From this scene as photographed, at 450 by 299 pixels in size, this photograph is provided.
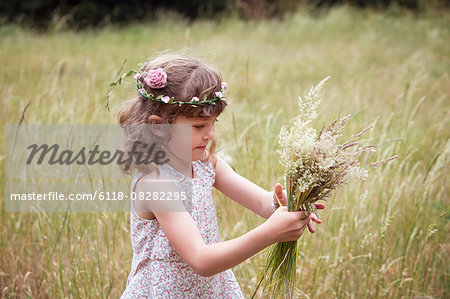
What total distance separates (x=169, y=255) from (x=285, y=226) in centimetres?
43

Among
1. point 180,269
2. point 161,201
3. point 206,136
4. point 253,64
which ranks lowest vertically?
point 253,64

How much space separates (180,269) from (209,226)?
172 mm

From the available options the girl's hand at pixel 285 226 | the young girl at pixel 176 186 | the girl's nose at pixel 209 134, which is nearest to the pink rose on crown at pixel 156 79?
the young girl at pixel 176 186

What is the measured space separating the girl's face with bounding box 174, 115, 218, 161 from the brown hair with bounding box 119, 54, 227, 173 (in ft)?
0.05

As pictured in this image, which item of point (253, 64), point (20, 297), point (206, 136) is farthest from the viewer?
point (253, 64)

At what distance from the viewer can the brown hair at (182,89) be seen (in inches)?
57.8

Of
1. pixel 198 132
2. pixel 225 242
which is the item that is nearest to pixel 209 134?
→ pixel 198 132

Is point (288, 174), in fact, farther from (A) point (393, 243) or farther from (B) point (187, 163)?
(A) point (393, 243)

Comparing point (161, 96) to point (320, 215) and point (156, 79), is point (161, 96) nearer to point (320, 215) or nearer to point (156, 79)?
point (156, 79)

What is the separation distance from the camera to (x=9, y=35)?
364 inches

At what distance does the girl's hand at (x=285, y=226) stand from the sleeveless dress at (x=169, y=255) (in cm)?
Answer: 33

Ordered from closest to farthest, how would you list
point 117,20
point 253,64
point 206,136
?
1. point 206,136
2. point 253,64
3. point 117,20

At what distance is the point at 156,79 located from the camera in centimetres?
144

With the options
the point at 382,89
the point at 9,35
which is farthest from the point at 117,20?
the point at 382,89
